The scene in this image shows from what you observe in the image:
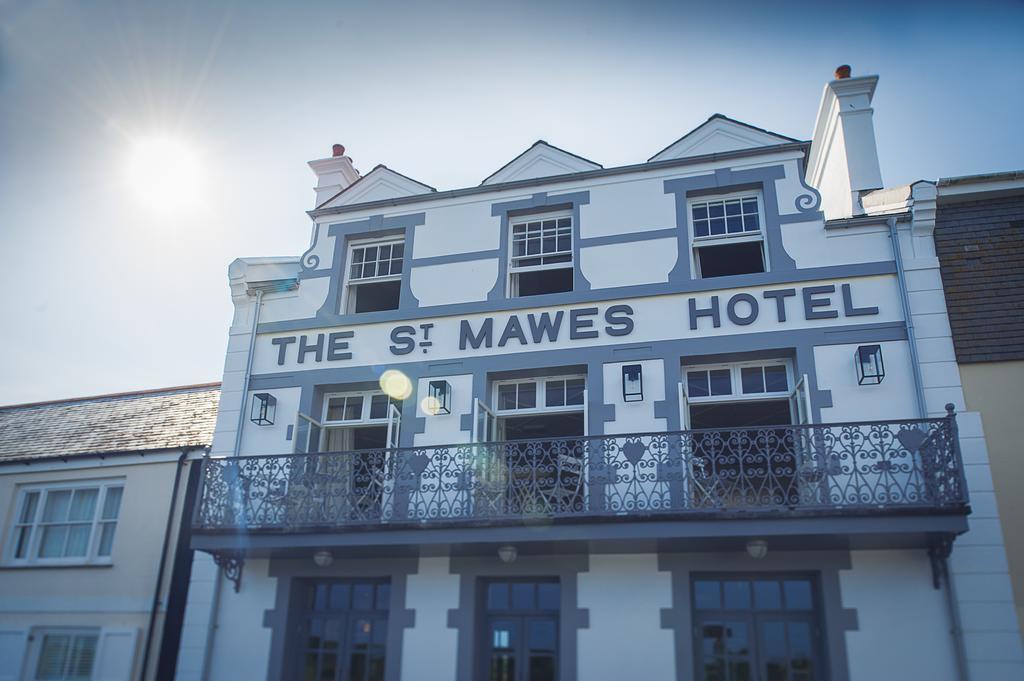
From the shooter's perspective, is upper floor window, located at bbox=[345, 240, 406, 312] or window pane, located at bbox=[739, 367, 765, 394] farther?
upper floor window, located at bbox=[345, 240, 406, 312]

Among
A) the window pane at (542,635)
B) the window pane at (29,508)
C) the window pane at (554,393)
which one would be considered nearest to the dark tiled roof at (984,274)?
the window pane at (554,393)

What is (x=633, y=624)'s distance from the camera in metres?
10.2

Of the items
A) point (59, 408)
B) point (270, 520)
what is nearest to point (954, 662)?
point (270, 520)

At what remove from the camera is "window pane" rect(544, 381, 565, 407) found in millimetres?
12055

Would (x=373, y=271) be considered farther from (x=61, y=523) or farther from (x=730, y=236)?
(x=61, y=523)

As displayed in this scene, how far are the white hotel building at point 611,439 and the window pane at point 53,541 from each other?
3138 millimetres

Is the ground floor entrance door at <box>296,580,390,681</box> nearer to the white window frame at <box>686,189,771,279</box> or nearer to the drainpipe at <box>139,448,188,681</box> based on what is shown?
the drainpipe at <box>139,448,188,681</box>

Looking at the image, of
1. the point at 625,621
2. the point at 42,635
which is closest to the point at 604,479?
the point at 625,621

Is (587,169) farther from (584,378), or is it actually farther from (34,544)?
(34,544)

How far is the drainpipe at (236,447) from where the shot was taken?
1131 cm

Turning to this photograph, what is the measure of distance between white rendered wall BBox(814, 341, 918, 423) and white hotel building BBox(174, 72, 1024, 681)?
3 cm

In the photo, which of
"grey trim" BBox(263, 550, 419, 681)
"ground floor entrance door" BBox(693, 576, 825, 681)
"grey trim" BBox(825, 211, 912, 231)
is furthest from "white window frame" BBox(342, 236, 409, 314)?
"ground floor entrance door" BBox(693, 576, 825, 681)

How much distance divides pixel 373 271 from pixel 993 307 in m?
8.85

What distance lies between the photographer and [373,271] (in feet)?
45.4
